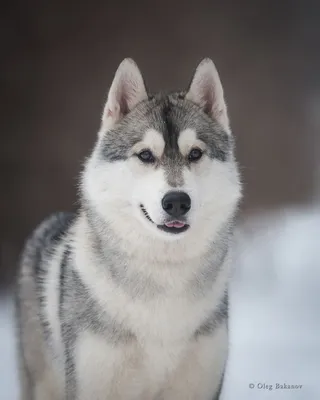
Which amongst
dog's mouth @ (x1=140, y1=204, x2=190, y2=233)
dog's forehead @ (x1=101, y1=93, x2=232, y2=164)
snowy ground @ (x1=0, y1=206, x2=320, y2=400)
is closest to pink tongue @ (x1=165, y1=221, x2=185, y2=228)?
dog's mouth @ (x1=140, y1=204, x2=190, y2=233)

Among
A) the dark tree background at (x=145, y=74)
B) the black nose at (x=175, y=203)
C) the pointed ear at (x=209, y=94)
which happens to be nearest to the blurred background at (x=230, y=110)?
the dark tree background at (x=145, y=74)

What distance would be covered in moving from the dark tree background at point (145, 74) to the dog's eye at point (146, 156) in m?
0.37

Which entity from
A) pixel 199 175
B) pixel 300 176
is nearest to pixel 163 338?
pixel 199 175

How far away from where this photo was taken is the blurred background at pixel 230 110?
5.08 feet

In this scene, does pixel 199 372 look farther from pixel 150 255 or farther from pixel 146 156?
pixel 146 156

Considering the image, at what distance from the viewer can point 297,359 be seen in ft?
5.12

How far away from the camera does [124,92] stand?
1.29 m

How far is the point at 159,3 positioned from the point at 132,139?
0.56m

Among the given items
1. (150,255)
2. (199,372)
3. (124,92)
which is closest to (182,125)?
(124,92)

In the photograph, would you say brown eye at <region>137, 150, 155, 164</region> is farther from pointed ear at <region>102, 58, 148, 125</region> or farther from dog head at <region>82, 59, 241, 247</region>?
Result: pointed ear at <region>102, 58, 148, 125</region>

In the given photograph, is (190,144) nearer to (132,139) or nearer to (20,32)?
(132,139)

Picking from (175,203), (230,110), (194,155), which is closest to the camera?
(175,203)

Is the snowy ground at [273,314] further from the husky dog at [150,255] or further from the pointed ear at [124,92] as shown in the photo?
the pointed ear at [124,92]

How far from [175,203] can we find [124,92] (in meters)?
0.33
